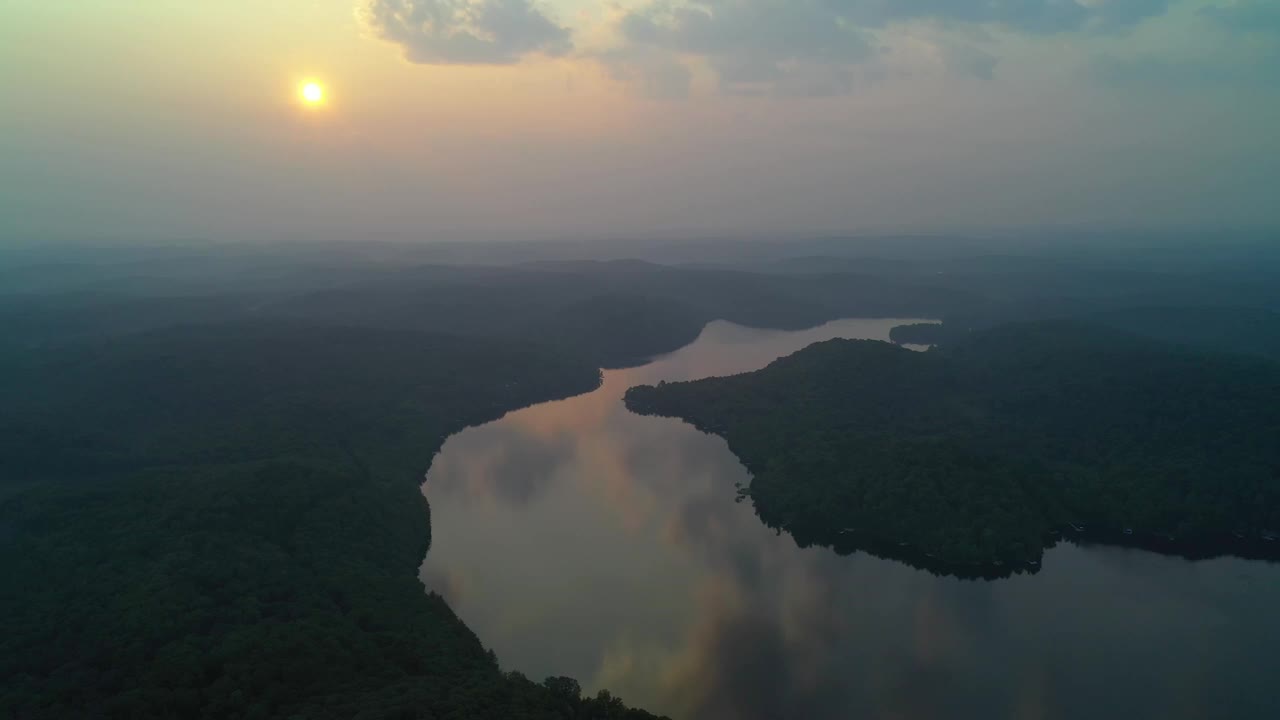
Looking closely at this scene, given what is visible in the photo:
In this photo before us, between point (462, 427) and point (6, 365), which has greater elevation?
point (6, 365)

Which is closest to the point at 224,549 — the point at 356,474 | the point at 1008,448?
the point at 356,474

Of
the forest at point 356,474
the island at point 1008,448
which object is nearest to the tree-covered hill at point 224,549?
the forest at point 356,474

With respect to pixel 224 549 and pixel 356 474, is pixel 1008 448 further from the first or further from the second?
pixel 224 549

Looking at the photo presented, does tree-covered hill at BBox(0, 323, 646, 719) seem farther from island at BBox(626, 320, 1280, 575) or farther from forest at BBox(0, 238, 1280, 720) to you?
island at BBox(626, 320, 1280, 575)

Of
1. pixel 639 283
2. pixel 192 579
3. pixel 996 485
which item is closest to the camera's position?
pixel 192 579

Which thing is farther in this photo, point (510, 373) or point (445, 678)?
point (510, 373)

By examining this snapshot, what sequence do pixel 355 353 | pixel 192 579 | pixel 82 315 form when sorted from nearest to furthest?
1. pixel 192 579
2. pixel 355 353
3. pixel 82 315

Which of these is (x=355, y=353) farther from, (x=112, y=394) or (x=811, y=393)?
(x=811, y=393)

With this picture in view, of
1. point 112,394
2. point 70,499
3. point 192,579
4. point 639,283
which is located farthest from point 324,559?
point 639,283
